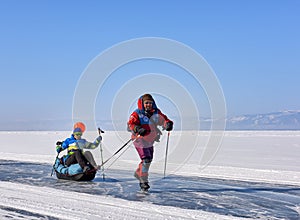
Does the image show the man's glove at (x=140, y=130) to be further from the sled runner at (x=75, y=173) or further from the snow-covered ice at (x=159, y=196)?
the sled runner at (x=75, y=173)

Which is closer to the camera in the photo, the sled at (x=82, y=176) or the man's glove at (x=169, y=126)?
the man's glove at (x=169, y=126)

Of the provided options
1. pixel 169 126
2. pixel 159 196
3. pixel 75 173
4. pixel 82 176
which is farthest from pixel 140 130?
pixel 75 173

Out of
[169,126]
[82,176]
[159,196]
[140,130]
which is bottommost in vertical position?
[159,196]

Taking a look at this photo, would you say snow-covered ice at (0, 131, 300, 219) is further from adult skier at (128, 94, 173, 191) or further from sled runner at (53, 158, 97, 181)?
adult skier at (128, 94, 173, 191)

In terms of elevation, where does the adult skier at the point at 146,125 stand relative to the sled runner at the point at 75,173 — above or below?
above

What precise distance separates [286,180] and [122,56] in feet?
15.7

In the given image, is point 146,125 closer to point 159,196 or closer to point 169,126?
point 169,126

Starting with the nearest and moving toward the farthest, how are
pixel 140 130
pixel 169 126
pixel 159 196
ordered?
pixel 159 196 < pixel 140 130 < pixel 169 126

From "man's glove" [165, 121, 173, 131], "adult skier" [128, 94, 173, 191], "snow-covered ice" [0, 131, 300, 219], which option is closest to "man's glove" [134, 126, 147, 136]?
"adult skier" [128, 94, 173, 191]

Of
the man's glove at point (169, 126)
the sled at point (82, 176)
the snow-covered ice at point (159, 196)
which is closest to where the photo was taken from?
the snow-covered ice at point (159, 196)

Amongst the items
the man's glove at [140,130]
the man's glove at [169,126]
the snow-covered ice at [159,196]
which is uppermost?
the man's glove at [169,126]

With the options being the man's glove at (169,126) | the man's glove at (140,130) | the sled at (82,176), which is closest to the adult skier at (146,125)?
the man's glove at (169,126)

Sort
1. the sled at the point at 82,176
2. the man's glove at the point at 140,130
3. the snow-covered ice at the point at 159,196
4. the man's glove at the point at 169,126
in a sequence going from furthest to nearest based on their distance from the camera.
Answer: the sled at the point at 82,176
the man's glove at the point at 169,126
the man's glove at the point at 140,130
the snow-covered ice at the point at 159,196

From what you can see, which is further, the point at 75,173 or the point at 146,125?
the point at 75,173
